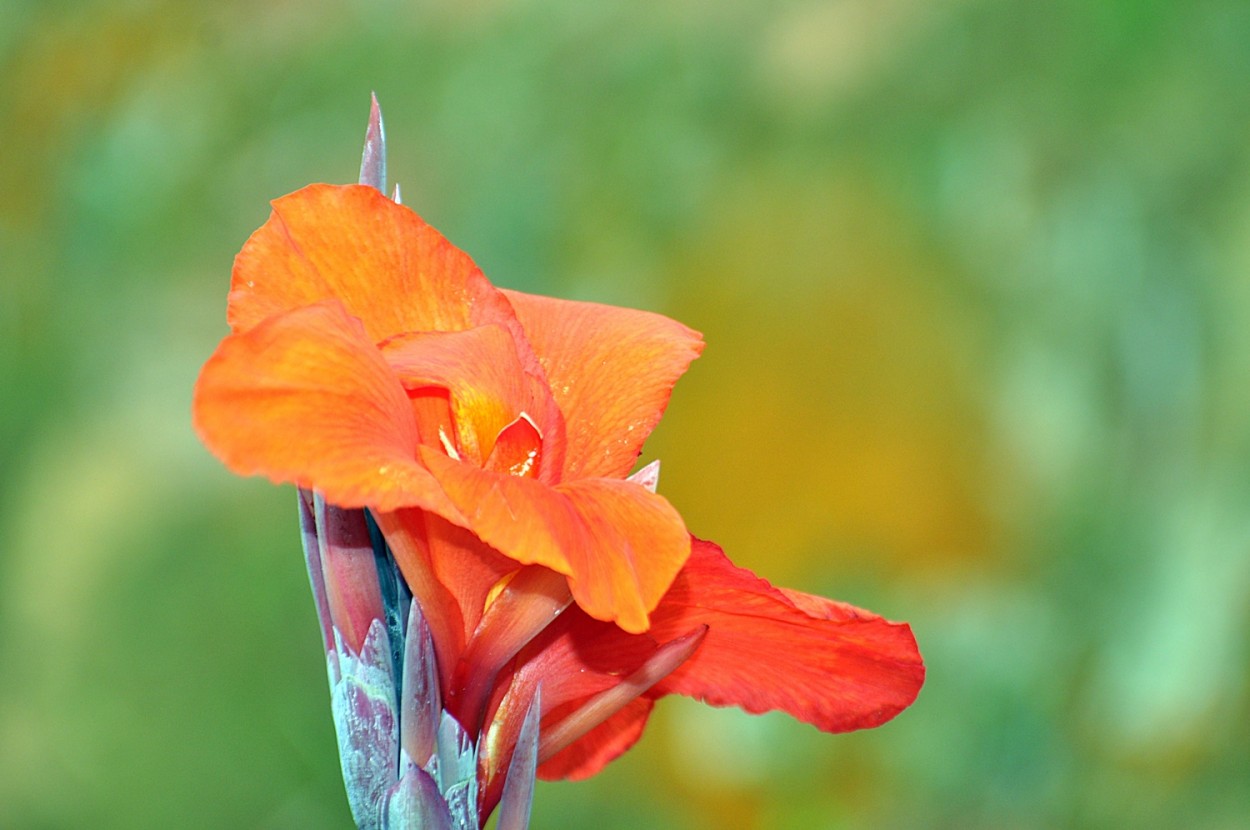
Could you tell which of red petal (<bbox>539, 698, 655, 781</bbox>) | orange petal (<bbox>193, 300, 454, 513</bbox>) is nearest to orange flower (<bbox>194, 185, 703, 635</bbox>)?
orange petal (<bbox>193, 300, 454, 513</bbox>)

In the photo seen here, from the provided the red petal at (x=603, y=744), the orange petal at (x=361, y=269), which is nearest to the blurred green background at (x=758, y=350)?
the red petal at (x=603, y=744)

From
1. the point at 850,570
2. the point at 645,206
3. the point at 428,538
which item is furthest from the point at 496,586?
the point at 645,206

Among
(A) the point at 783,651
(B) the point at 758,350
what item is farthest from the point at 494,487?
(B) the point at 758,350

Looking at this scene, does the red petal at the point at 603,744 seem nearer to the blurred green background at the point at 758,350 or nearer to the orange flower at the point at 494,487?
the orange flower at the point at 494,487

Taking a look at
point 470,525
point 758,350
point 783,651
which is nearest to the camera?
point 470,525

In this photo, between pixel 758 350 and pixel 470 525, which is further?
pixel 758 350

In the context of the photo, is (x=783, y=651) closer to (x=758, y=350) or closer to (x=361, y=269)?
(x=361, y=269)

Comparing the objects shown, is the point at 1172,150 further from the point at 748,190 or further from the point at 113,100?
the point at 113,100
